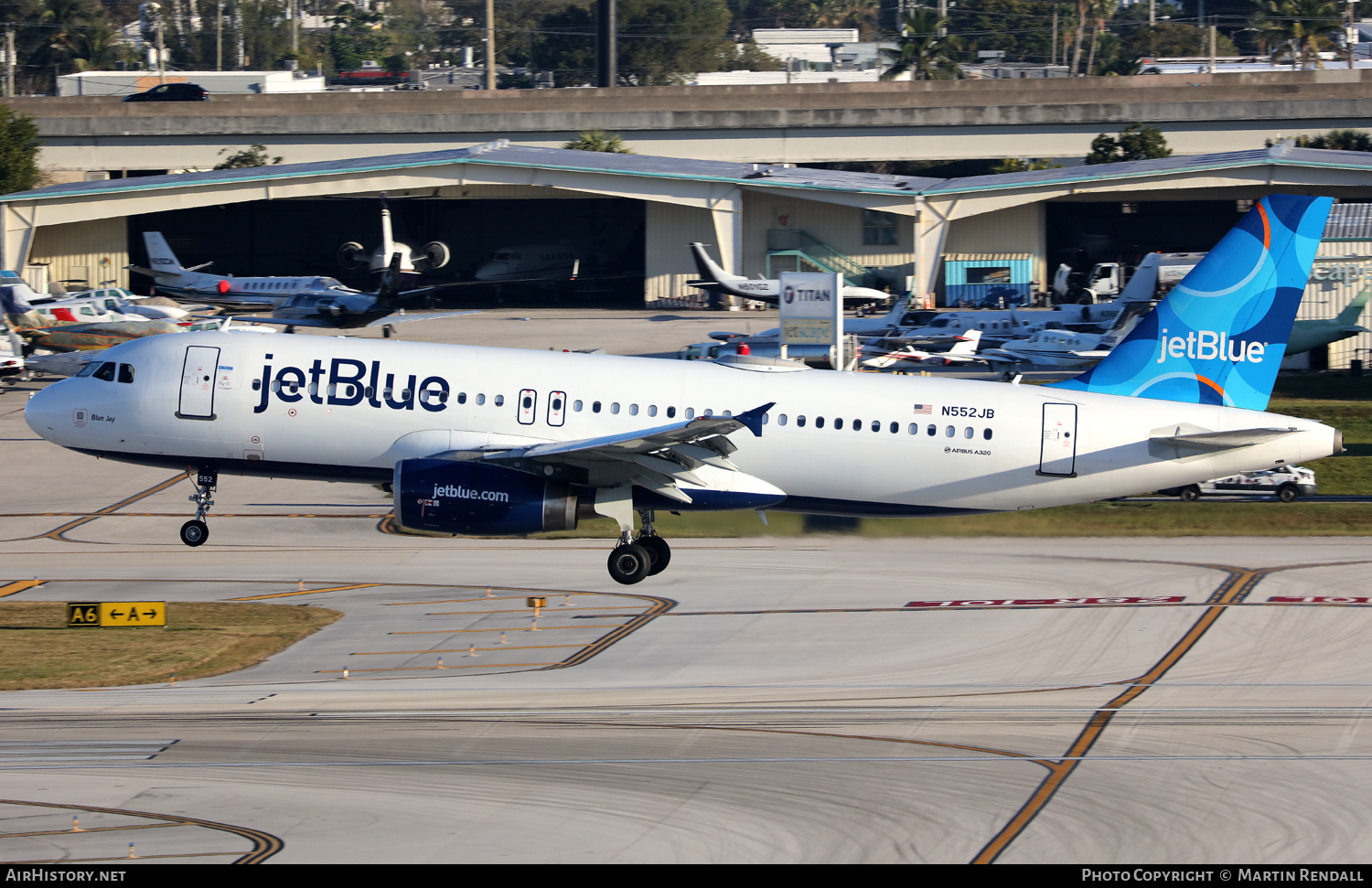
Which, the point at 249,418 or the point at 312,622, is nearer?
the point at 249,418

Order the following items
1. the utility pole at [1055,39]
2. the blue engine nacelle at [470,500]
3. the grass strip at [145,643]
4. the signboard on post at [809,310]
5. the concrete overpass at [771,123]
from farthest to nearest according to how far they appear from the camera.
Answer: the utility pole at [1055,39]
the concrete overpass at [771,123]
the signboard on post at [809,310]
the grass strip at [145,643]
the blue engine nacelle at [470,500]

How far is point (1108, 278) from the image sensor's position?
89500mm

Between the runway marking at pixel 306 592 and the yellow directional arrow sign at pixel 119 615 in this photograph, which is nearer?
the yellow directional arrow sign at pixel 119 615

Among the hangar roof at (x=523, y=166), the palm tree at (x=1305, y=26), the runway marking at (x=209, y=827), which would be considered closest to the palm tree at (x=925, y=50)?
the palm tree at (x=1305, y=26)

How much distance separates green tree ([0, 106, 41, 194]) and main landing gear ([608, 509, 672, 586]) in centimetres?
7900

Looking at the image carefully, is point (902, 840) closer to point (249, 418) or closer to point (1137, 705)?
point (1137, 705)

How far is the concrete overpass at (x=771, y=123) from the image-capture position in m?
101

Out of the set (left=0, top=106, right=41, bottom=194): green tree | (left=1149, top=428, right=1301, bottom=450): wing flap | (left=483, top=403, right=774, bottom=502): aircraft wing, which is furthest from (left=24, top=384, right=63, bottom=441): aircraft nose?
(left=0, top=106, right=41, bottom=194): green tree

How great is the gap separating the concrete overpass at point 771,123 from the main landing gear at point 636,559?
74.3 m

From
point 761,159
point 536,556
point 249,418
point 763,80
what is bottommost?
point 536,556

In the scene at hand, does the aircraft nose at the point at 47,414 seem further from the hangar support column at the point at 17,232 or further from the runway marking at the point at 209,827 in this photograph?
the hangar support column at the point at 17,232

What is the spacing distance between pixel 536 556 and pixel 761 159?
212ft

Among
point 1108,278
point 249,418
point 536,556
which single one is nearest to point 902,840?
point 249,418

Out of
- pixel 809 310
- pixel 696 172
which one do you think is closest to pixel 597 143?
pixel 696 172
